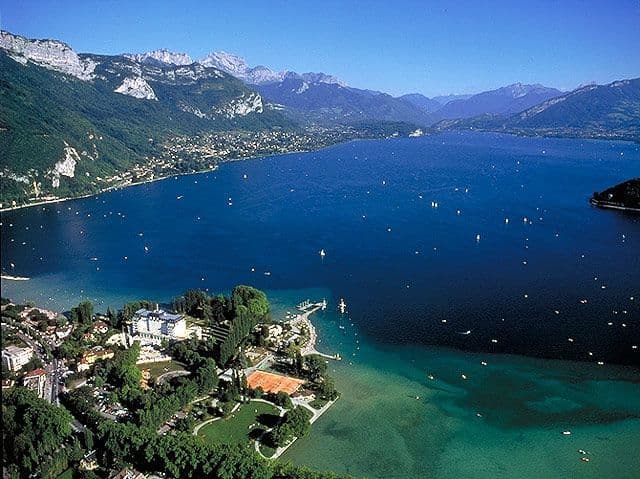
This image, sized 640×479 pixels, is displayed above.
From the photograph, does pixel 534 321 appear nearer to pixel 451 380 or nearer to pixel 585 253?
pixel 451 380

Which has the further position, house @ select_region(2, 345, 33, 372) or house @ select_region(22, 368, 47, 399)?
house @ select_region(2, 345, 33, 372)

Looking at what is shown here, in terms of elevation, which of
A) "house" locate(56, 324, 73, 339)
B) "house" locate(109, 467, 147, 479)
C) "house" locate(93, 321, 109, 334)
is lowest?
"house" locate(109, 467, 147, 479)

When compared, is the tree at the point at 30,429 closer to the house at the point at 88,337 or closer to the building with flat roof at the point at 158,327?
the house at the point at 88,337

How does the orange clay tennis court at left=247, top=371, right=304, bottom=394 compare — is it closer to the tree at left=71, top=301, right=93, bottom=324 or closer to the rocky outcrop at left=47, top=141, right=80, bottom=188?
the tree at left=71, top=301, right=93, bottom=324

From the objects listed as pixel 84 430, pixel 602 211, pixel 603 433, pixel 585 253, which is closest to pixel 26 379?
pixel 84 430

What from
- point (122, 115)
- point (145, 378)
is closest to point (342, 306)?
point (145, 378)

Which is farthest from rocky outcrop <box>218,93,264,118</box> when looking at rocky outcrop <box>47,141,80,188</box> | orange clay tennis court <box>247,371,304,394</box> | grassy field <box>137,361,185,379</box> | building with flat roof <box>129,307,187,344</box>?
orange clay tennis court <box>247,371,304,394</box>

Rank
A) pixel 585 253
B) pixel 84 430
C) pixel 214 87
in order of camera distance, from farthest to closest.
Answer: pixel 214 87, pixel 585 253, pixel 84 430
